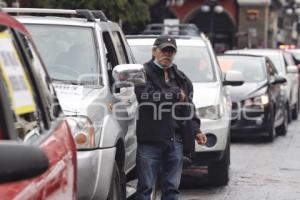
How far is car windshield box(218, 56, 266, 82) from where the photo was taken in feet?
51.5

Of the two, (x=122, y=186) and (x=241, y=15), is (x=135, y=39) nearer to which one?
(x=122, y=186)

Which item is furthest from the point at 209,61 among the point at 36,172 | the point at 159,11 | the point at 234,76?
the point at 159,11

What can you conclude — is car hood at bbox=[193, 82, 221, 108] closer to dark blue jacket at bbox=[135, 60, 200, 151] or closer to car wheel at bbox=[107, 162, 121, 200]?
dark blue jacket at bbox=[135, 60, 200, 151]

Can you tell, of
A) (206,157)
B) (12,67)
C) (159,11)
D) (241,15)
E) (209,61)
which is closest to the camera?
(12,67)

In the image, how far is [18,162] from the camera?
268cm

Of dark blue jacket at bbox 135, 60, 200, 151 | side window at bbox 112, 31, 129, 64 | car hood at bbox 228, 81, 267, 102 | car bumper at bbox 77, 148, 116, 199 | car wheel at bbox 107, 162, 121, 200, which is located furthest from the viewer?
car hood at bbox 228, 81, 267, 102

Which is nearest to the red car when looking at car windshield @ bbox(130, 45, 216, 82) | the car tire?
the car tire

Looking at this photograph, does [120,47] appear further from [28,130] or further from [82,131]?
[28,130]

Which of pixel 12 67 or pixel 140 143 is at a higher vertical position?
pixel 12 67

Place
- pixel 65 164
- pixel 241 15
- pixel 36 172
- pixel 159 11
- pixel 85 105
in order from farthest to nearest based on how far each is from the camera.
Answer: pixel 241 15 < pixel 159 11 < pixel 85 105 < pixel 65 164 < pixel 36 172

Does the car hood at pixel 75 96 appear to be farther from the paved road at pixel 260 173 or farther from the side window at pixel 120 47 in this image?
the paved road at pixel 260 173

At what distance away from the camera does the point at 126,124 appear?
718 cm

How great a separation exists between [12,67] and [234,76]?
8.30 meters

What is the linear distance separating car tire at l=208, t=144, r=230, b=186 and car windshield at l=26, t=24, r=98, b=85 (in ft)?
9.84
